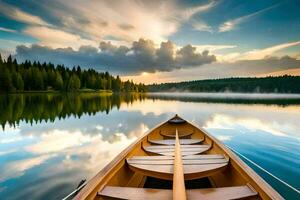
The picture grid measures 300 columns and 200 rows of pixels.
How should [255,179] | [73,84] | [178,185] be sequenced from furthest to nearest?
[73,84]
[255,179]
[178,185]

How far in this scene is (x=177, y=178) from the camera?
3.05 metres

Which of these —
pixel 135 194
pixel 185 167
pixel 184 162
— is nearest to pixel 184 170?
pixel 185 167

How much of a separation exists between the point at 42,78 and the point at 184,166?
65.6 meters

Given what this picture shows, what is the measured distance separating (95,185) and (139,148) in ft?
8.93

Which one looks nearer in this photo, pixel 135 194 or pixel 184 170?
pixel 135 194

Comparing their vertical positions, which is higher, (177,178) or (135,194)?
(177,178)

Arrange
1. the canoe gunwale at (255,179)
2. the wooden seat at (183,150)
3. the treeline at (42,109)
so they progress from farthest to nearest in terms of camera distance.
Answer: the treeline at (42,109), the wooden seat at (183,150), the canoe gunwale at (255,179)

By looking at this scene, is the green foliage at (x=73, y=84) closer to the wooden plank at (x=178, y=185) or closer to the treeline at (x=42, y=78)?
the treeline at (x=42, y=78)

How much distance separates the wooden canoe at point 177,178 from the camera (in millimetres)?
3033

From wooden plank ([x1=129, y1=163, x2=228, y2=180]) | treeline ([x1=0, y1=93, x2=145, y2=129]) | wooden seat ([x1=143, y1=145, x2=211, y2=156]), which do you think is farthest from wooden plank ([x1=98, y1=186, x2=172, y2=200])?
treeline ([x1=0, y1=93, x2=145, y2=129])

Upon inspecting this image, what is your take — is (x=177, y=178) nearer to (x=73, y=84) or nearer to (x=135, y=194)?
(x=135, y=194)

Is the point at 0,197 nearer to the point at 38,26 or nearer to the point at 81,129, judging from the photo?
the point at 81,129

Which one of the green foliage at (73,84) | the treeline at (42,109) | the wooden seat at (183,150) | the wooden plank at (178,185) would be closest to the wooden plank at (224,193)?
the wooden plank at (178,185)

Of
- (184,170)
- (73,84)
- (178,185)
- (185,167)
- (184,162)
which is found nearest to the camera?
(178,185)
